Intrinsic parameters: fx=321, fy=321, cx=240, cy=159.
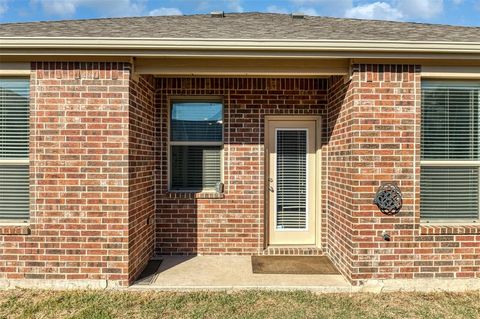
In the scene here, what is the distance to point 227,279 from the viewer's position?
4.27 meters

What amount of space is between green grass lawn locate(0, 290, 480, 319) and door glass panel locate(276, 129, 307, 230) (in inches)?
63.0

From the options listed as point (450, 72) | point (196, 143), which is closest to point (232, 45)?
point (196, 143)

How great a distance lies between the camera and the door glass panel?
5371 mm

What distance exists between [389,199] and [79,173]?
3.85m

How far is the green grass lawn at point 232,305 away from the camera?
3.45m

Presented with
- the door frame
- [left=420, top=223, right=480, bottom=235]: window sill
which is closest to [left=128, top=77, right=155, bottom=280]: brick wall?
the door frame

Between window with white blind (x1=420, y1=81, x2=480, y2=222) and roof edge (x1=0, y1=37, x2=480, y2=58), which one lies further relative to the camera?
window with white blind (x1=420, y1=81, x2=480, y2=222)

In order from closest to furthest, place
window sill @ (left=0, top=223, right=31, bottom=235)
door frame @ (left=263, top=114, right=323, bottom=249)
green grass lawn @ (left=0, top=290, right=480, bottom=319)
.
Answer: green grass lawn @ (left=0, top=290, right=480, bottom=319)
window sill @ (left=0, top=223, right=31, bottom=235)
door frame @ (left=263, top=114, right=323, bottom=249)

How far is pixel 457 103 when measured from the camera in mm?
4223

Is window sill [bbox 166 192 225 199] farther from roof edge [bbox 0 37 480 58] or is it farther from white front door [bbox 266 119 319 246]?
roof edge [bbox 0 37 480 58]

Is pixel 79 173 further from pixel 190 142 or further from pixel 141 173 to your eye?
pixel 190 142

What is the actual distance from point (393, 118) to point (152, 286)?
3.69 metres

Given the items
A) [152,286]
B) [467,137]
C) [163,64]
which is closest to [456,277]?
[467,137]

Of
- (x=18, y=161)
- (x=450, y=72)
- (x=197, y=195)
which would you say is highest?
(x=450, y=72)
